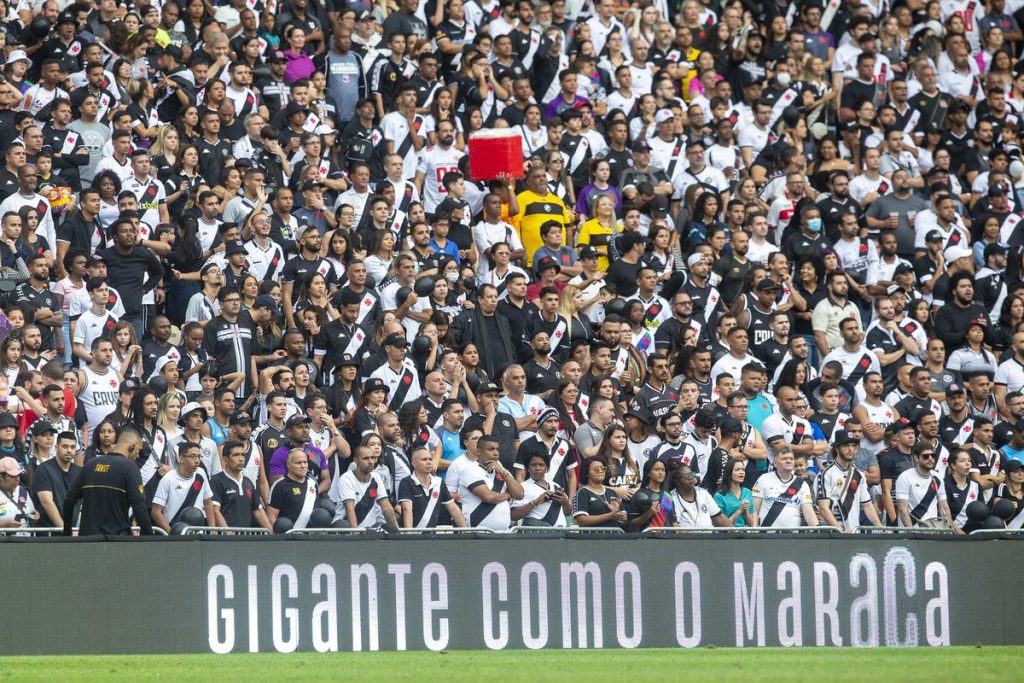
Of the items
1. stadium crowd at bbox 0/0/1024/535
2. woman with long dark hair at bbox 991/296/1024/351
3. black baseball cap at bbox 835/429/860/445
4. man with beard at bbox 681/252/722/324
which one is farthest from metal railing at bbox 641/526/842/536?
woman with long dark hair at bbox 991/296/1024/351

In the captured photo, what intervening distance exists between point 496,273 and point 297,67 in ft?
13.8

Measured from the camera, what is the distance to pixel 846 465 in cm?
1716

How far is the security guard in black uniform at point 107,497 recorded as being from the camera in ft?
44.5

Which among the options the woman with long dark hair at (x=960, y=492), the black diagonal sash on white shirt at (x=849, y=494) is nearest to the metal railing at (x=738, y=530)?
the black diagonal sash on white shirt at (x=849, y=494)

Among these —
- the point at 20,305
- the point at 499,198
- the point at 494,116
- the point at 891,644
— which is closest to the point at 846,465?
the point at 891,644

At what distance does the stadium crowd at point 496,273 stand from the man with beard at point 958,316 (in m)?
0.04

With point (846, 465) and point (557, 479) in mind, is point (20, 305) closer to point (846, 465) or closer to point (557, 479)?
point (557, 479)

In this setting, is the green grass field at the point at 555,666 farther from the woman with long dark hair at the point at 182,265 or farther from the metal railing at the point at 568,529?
the woman with long dark hair at the point at 182,265

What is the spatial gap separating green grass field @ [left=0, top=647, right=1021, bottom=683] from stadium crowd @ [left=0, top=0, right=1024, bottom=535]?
149cm

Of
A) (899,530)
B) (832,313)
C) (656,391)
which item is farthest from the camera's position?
(832,313)

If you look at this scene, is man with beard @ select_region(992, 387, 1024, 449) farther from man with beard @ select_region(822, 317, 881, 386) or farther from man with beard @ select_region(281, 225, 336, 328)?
man with beard @ select_region(281, 225, 336, 328)

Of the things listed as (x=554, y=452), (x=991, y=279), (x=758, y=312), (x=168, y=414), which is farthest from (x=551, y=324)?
(x=991, y=279)

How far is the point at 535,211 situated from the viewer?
2017cm

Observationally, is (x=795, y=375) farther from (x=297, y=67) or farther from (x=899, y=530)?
(x=297, y=67)
